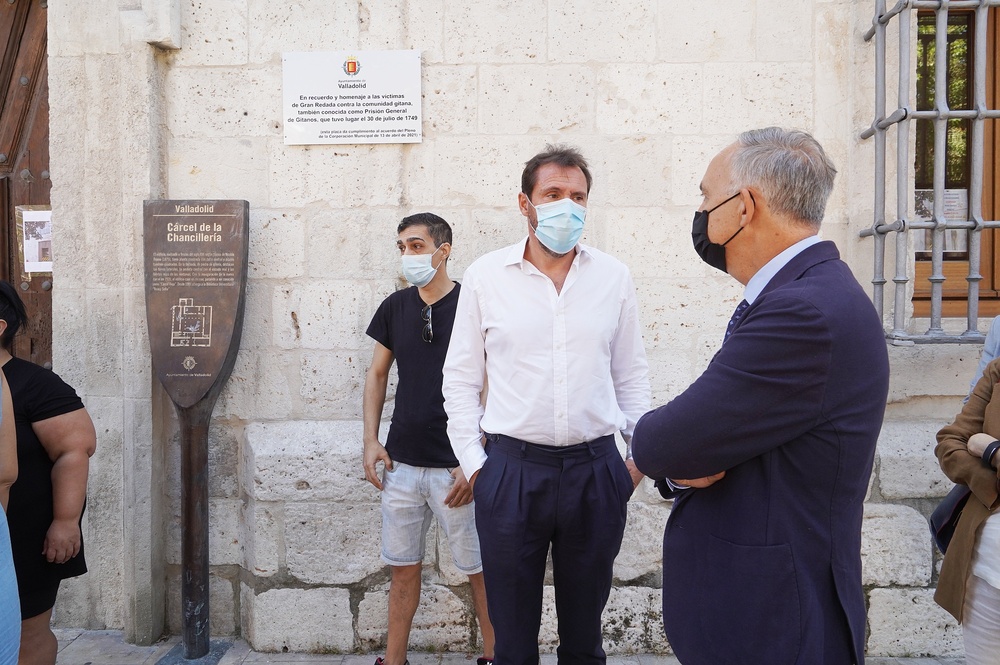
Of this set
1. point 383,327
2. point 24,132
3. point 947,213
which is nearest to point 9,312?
point 383,327

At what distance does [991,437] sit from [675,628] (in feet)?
4.42

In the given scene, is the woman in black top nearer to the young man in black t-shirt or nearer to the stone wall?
the stone wall

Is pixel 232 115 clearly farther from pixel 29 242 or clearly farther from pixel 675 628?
pixel 675 628

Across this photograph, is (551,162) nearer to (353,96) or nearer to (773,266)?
(773,266)

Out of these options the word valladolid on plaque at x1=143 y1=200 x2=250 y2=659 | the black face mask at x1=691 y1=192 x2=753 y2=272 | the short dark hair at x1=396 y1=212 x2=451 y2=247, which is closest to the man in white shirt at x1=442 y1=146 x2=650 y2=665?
the short dark hair at x1=396 y1=212 x2=451 y2=247

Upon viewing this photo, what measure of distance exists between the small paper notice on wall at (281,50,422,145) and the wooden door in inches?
56.2

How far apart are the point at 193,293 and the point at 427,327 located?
→ 112 centimetres

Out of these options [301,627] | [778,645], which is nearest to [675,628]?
[778,645]

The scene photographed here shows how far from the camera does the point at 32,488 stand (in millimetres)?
2592

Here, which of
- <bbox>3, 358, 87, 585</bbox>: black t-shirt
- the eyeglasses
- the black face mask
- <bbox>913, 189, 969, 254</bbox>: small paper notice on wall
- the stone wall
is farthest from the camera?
<bbox>913, 189, 969, 254</bbox>: small paper notice on wall

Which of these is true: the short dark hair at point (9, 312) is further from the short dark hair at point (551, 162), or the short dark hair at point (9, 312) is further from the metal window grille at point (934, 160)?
the metal window grille at point (934, 160)

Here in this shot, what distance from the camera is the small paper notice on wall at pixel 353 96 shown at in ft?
11.2

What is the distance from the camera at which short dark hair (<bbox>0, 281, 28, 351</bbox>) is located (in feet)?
8.20

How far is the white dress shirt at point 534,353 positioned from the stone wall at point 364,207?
0.98 meters
